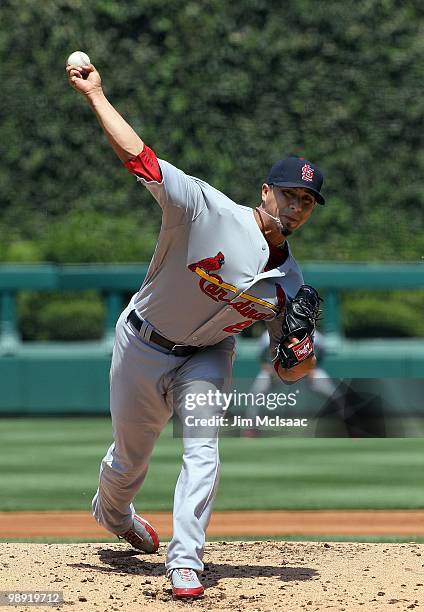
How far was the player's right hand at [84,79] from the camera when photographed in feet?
13.4

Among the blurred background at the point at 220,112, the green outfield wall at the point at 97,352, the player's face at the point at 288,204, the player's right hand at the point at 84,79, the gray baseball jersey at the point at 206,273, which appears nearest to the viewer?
the player's right hand at the point at 84,79

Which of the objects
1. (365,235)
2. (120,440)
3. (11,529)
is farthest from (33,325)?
(120,440)

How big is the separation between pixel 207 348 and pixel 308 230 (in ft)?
40.5

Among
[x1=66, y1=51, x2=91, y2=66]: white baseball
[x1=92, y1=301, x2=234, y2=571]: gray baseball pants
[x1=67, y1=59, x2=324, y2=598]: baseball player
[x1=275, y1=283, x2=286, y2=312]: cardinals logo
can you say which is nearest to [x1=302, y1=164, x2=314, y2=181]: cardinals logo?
[x1=67, y1=59, x2=324, y2=598]: baseball player

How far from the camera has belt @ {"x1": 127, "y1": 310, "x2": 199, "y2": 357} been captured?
439cm

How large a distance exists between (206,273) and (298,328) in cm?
39

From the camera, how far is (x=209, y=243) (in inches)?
166

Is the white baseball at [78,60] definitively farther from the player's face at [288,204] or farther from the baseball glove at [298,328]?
the baseball glove at [298,328]

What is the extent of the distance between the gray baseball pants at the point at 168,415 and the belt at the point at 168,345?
0.02m

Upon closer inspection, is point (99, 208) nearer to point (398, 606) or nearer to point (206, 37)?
point (206, 37)

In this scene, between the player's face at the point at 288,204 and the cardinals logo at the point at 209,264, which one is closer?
the cardinals logo at the point at 209,264

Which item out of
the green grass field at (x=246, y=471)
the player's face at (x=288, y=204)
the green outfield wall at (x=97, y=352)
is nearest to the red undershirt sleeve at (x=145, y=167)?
the player's face at (x=288, y=204)

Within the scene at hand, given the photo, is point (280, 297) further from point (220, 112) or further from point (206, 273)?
point (220, 112)

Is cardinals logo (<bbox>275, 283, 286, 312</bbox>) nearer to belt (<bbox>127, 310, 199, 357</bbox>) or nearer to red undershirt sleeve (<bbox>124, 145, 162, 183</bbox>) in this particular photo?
belt (<bbox>127, 310, 199, 357</bbox>)
